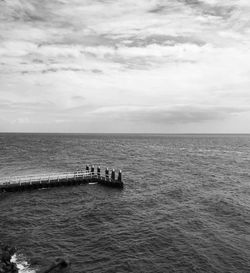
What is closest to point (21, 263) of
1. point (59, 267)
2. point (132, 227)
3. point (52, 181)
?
point (59, 267)

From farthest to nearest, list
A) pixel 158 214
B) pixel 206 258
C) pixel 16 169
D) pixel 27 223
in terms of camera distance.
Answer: pixel 16 169
pixel 158 214
pixel 27 223
pixel 206 258

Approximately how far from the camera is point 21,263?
2333cm

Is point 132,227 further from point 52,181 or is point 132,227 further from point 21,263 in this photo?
point 52,181

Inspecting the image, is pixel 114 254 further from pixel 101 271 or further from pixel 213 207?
pixel 213 207

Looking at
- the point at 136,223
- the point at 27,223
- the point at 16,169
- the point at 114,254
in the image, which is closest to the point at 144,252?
the point at 114,254

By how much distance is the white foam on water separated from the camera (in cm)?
2222

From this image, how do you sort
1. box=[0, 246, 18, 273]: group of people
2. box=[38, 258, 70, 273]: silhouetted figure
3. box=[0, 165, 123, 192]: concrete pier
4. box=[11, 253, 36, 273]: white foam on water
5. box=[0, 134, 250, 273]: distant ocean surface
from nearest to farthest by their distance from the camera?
box=[0, 246, 18, 273]: group of people → box=[38, 258, 70, 273]: silhouetted figure → box=[11, 253, 36, 273]: white foam on water → box=[0, 134, 250, 273]: distant ocean surface → box=[0, 165, 123, 192]: concrete pier

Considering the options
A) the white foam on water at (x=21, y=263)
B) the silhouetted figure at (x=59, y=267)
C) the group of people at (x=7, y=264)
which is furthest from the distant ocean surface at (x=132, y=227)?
the group of people at (x=7, y=264)

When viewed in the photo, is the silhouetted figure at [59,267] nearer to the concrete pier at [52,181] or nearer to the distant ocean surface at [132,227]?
the distant ocean surface at [132,227]

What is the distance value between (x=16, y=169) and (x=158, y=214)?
4419 centimetres

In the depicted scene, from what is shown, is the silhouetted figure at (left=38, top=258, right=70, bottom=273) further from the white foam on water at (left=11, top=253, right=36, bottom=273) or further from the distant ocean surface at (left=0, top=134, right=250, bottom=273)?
the white foam on water at (left=11, top=253, right=36, bottom=273)

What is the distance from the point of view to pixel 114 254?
→ 2552 cm

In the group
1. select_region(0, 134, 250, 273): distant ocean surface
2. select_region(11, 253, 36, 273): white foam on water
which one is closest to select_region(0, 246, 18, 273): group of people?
select_region(11, 253, 36, 273): white foam on water

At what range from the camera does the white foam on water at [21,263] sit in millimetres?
22219
